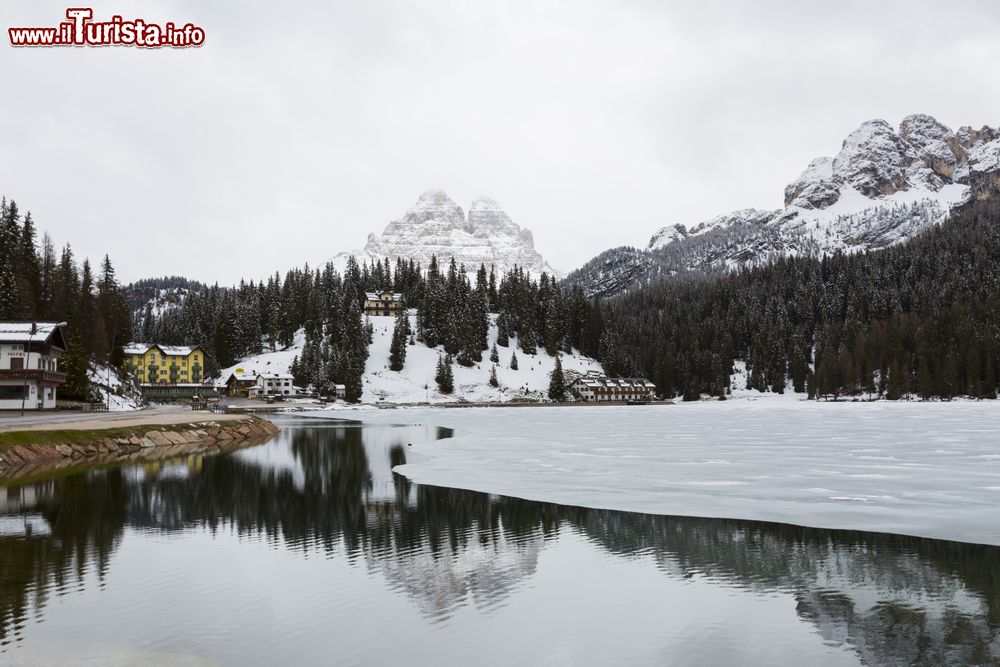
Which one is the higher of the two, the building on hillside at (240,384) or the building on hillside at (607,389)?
the building on hillside at (240,384)

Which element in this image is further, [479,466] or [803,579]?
[479,466]

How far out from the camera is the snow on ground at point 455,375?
16850 centimetres

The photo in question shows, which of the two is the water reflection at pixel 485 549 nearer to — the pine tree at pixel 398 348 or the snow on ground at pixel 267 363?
the pine tree at pixel 398 348

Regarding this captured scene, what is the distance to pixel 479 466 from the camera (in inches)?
1394

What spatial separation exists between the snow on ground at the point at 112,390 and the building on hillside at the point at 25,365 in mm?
15324

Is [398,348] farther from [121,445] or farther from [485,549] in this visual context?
[485,549]

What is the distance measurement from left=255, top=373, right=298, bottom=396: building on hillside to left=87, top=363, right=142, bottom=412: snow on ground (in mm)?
46472

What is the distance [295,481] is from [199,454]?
56.0ft

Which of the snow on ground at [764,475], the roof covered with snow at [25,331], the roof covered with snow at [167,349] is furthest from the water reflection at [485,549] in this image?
the roof covered with snow at [167,349]

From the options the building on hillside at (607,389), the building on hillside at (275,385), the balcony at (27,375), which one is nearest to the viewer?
the balcony at (27,375)

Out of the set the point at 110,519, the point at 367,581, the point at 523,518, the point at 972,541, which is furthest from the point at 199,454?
the point at 972,541

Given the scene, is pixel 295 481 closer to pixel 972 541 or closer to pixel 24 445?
pixel 24 445

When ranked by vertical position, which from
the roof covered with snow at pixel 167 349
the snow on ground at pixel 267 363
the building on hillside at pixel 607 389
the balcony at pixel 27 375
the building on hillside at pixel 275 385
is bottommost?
the building on hillside at pixel 607 389

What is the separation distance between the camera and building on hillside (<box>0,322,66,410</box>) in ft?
235
